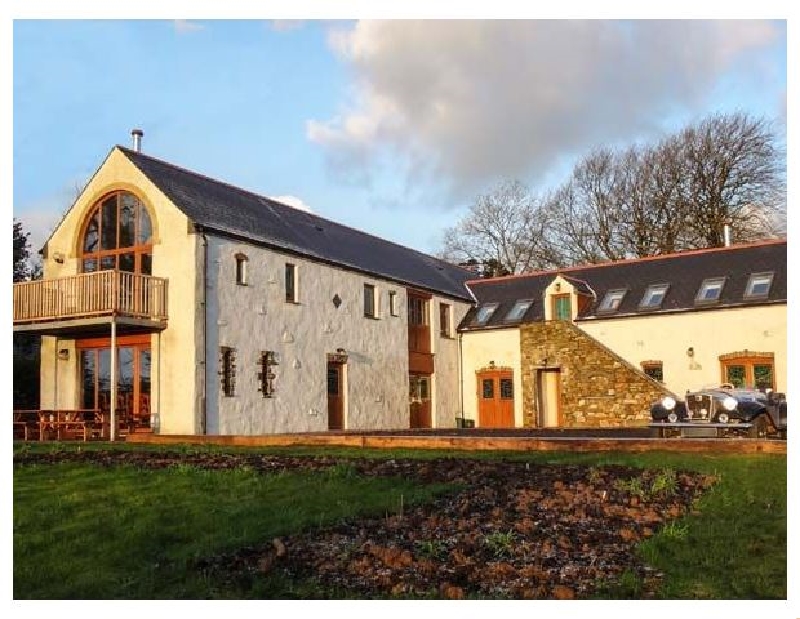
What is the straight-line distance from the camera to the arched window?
19.5 meters

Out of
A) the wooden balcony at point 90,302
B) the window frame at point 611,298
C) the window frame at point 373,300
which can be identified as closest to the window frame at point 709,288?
the window frame at point 611,298

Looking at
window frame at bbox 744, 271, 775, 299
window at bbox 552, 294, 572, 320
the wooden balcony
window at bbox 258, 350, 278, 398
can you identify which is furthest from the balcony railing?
window frame at bbox 744, 271, 775, 299

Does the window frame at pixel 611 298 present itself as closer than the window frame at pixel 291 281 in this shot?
No

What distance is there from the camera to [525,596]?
5.38 meters

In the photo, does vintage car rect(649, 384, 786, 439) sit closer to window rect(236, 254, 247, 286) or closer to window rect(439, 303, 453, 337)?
window rect(236, 254, 247, 286)

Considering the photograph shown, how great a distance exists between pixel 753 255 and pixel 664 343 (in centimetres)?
373

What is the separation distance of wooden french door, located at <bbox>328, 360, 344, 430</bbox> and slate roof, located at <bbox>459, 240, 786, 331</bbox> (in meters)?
6.94

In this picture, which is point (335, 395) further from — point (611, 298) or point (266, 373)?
point (611, 298)

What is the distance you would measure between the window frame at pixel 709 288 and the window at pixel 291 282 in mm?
11656

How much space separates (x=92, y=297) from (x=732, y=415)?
1352 cm

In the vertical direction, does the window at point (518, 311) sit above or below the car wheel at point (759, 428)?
above

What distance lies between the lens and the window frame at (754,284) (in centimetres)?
2300

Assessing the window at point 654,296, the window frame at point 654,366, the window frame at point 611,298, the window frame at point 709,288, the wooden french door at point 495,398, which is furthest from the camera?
the wooden french door at point 495,398

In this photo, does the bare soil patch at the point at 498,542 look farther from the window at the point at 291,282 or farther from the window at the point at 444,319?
the window at the point at 444,319
